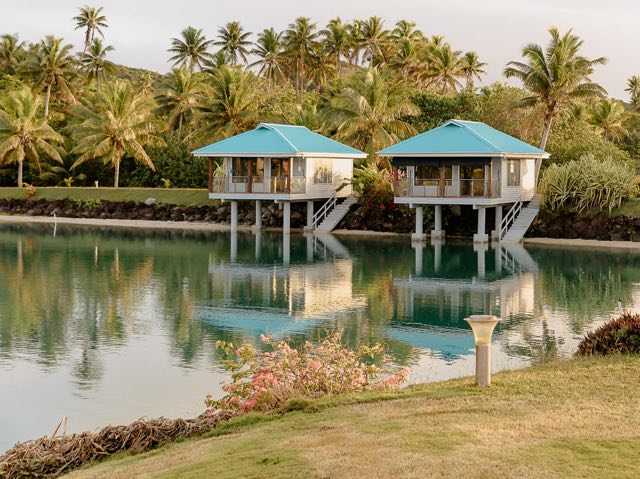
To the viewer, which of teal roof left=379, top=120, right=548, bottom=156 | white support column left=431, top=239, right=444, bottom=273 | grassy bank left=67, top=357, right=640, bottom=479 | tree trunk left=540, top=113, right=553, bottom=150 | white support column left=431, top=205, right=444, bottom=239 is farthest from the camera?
tree trunk left=540, top=113, right=553, bottom=150

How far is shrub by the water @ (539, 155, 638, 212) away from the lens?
4516 cm

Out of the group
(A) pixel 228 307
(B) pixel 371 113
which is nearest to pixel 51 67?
(B) pixel 371 113

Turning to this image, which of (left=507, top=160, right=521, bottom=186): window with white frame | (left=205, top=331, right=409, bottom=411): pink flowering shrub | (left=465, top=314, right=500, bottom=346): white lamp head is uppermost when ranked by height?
(left=507, top=160, right=521, bottom=186): window with white frame

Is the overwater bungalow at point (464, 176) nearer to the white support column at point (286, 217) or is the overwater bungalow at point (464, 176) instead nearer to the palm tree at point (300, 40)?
the white support column at point (286, 217)

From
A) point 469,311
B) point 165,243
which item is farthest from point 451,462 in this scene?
point 165,243

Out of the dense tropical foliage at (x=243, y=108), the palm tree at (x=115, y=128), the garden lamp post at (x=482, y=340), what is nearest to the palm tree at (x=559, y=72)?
the dense tropical foliage at (x=243, y=108)

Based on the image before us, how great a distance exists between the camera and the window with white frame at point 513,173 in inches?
1804

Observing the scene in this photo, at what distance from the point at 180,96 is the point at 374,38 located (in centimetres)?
2573

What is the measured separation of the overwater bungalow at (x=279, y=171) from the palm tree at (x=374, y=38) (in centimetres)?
3519

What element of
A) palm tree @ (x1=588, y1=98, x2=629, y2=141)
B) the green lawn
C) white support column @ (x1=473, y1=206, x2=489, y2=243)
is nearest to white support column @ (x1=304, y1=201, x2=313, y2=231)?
white support column @ (x1=473, y1=206, x2=489, y2=243)

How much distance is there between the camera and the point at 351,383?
1269 cm

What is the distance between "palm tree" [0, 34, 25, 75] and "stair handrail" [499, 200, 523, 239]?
4633cm

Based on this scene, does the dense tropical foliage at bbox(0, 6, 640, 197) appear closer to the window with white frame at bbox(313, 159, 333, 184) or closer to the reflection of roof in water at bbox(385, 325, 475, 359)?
the window with white frame at bbox(313, 159, 333, 184)

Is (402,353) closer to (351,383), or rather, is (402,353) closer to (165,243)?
(351,383)
